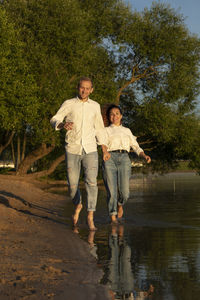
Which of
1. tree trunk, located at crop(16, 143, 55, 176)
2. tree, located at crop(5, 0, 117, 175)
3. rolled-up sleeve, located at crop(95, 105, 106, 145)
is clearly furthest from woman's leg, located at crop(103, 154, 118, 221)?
tree trunk, located at crop(16, 143, 55, 176)

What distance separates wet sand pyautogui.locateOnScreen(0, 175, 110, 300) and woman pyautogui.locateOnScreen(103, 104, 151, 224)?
1.08m

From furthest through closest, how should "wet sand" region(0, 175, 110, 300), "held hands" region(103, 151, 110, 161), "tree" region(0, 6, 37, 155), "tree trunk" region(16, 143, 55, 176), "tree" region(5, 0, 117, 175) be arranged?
"tree trunk" region(16, 143, 55, 176) < "tree" region(5, 0, 117, 175) < "tree" region(0, 6, 37, 155) < "held hands" region(103, 151, 110, 161) < "wet sand" region(0, 175, 110, 300)

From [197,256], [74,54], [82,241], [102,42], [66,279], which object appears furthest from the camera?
[102,42]

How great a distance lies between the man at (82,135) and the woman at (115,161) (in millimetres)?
826

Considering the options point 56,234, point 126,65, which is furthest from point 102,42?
point 56,234

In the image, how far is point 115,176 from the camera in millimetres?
9383

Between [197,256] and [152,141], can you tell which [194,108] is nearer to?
[152,141]

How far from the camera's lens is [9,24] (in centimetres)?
2417

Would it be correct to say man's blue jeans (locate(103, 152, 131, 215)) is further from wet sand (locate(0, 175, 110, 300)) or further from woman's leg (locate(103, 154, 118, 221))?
wet sand (locate(0, 175, 110, 300))

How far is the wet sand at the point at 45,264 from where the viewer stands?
394cm

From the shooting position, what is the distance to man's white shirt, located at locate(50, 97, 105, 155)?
824cm

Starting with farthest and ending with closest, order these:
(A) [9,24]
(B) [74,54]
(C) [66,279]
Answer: (B) [74,54] → (A) [9,24] → (C) [66,279]

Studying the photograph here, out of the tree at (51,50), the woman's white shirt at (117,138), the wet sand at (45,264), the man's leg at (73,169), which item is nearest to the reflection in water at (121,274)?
the wet sand at (45,264)

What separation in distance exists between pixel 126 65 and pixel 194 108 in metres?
5.08
